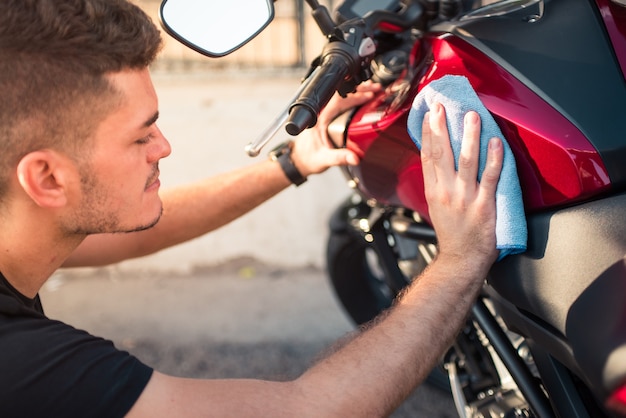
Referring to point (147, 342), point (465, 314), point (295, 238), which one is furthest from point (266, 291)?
point (465, 314)

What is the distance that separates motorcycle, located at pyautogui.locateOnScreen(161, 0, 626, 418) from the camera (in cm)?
111

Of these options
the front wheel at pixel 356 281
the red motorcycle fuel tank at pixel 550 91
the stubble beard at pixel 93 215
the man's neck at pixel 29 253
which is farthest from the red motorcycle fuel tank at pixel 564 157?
the front wheel at pixel 356 281

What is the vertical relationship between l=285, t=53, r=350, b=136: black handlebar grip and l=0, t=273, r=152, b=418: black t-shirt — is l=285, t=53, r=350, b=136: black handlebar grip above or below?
above

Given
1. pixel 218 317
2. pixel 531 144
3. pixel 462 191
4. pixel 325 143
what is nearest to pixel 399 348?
pixel 462 191

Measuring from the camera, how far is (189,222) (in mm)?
1960

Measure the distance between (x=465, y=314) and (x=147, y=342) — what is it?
6.44 ft

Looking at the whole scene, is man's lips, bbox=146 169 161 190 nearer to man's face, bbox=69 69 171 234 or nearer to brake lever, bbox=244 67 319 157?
man's face, bbox=69 69 171 234

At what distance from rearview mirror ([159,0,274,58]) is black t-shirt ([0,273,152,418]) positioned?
A: 567mm

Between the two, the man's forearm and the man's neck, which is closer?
the man's forearm

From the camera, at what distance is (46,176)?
1242mm

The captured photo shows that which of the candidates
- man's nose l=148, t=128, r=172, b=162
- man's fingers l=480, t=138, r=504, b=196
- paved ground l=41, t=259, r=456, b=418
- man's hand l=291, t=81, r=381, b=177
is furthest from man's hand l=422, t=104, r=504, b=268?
paved ground l=41, t=259, r=456, b=418

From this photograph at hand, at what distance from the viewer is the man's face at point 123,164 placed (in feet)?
4.21

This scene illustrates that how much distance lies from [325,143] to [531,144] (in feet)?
2.09

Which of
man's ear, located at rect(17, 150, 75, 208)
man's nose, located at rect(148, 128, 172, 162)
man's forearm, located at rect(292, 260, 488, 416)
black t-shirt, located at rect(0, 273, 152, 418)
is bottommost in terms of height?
man's forearm, located at rect(292, 260, 488, 416)
